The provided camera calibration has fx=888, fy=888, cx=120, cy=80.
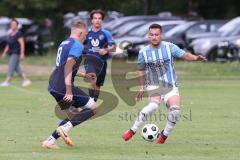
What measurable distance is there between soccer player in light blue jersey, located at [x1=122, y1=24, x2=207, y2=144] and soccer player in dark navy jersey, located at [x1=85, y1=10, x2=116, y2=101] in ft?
13.6

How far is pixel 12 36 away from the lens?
26.4 meters

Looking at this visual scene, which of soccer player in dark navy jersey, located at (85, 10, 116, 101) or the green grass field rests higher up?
soccer player in dark navy jersey, located at (85, 10, 116, 101)

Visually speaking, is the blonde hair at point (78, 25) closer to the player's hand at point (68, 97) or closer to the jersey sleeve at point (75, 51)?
the jersey sleeve at point (75, 51)

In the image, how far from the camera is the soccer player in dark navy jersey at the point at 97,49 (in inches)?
700

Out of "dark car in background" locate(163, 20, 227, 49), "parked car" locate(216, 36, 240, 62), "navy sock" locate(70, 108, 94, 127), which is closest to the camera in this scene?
"navy sock" locate(70, 108, 94, 127)

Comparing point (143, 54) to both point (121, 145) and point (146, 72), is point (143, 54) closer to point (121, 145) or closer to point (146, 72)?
point (146, 72)

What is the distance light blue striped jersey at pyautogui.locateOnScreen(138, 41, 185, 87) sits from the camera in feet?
44.2

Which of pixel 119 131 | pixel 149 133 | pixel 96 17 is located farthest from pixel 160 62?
pixel 96 17

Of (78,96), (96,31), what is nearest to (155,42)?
(78,96)

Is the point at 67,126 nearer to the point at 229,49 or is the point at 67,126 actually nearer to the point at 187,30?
the point at 229,49

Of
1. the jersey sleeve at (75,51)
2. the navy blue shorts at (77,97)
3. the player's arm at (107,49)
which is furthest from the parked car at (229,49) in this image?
the jersey sleeve at (75,51)

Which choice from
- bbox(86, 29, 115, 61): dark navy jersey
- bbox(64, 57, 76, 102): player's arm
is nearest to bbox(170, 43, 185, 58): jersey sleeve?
bbox(64, 57, 76, 102): player's arm

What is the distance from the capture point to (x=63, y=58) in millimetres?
12734

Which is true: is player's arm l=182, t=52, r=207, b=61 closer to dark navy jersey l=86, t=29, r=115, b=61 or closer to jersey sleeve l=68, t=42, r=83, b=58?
jersey sleeve l=68, t=42, r=83, b=58
